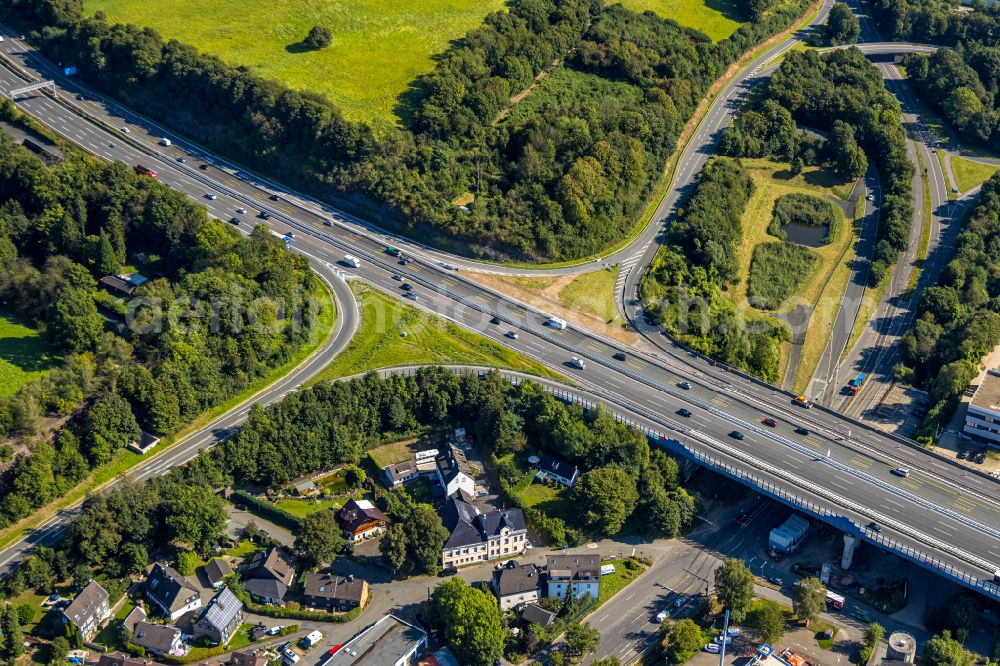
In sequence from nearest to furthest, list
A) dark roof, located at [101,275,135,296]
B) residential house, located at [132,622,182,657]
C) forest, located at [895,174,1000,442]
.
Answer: residential house, located at [132,622,182,657] < forest, located at [895,174,1000,442] < dark roof, located at [101,275,135,296]

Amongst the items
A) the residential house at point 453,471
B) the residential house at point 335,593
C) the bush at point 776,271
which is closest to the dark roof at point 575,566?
the residential house at point 453,471

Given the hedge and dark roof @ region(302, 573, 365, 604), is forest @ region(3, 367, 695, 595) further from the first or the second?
dark roof @ region(302, 573, 365, 604)

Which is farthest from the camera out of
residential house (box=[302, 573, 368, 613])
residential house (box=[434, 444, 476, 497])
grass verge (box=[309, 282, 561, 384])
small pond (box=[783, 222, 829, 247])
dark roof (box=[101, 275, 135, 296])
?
small pond (box=[783, 222, 829, 247])

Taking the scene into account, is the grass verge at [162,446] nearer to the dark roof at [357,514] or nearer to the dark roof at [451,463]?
the dark roof at [357,514]

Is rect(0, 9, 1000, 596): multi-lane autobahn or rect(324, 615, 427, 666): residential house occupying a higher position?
rect(0, 9, 1000, 596): multi-lane autobahn

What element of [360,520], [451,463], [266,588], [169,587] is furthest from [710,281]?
[169,587]

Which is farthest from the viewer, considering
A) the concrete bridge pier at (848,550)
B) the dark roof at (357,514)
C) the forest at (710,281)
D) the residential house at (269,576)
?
the forest at (710,281)

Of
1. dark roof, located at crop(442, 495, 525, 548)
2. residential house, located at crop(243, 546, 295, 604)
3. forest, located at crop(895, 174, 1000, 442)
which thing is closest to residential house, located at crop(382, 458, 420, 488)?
dark roof, located at crop(442, 495, 525, 548)

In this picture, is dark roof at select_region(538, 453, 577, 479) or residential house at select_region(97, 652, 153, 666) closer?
residential house at select_region(97, 652, 153, 666)
